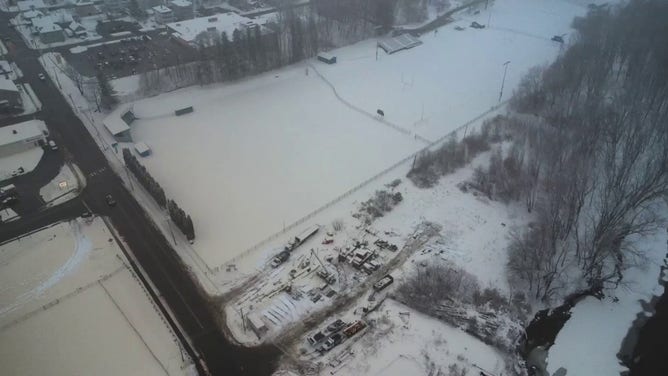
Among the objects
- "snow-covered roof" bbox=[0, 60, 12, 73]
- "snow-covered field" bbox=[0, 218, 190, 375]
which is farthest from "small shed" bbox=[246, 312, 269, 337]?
"snow-covered roof" bbox=[0, 60, 12, 73]

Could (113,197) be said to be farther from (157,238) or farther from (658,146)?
(658,146)

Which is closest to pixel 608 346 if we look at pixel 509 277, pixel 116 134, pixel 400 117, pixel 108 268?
pixel 509 277

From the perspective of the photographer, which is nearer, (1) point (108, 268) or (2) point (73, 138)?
(1) point (108, 268)

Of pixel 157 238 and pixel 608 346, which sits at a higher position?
pixel 157 238

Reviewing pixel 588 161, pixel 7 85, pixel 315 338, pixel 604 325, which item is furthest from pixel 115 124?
pixel 604 325

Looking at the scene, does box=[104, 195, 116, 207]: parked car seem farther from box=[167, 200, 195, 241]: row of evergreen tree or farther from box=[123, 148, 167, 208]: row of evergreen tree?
box=[167, 200, 195, 241]: row of evergreen tree

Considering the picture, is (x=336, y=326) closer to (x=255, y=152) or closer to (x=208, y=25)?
(x=255, y=152)
